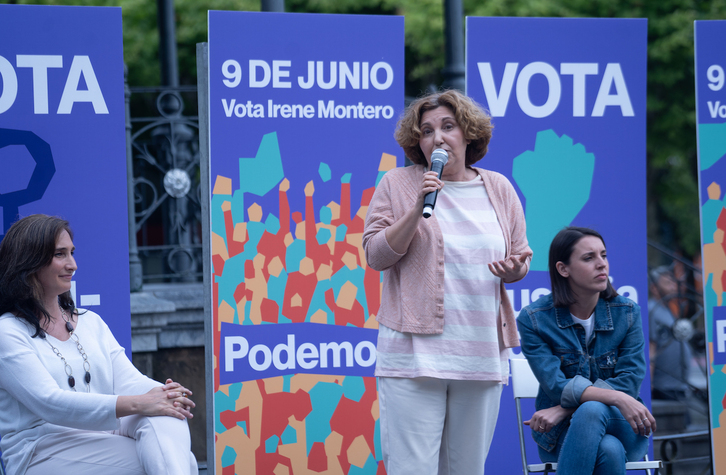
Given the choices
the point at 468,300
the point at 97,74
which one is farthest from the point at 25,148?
the point at 468,300

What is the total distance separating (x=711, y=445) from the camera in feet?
13.2

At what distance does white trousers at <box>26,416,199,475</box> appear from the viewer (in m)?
2.63

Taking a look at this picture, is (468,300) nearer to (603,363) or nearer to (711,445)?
(603,363)

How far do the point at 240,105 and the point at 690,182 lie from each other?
11341 millimetres

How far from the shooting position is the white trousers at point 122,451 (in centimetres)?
263

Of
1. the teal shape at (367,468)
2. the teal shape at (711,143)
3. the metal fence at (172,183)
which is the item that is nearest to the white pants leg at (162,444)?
the teal shape at (367,468)

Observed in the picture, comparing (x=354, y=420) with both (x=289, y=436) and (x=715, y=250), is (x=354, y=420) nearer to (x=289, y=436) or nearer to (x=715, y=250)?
(x=289, y=436)

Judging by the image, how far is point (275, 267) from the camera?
372 cm

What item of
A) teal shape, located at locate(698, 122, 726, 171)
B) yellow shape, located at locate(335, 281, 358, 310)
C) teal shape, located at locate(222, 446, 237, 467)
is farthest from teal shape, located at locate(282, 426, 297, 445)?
teal shape, located at locate(698, 122, 726, 171)

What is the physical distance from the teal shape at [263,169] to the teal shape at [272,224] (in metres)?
0.13

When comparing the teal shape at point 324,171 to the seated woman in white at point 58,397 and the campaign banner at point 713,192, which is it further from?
the campaign banner at point 713,192

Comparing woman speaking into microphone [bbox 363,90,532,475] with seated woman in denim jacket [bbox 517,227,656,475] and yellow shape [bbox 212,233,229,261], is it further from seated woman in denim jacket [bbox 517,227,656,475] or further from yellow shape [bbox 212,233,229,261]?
yellow shape [bbox 212,233,229,261]

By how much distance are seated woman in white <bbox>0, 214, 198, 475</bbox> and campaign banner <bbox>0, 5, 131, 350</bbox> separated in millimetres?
687

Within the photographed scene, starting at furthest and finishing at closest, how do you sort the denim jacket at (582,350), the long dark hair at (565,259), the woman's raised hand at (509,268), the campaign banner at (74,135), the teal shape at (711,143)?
the teal shape at (711,143)
the campaign banner at (74,135)
the long dark hair at (565,259)
the denim jacket at (582,350)
the woman's raised hand at (509,268)
